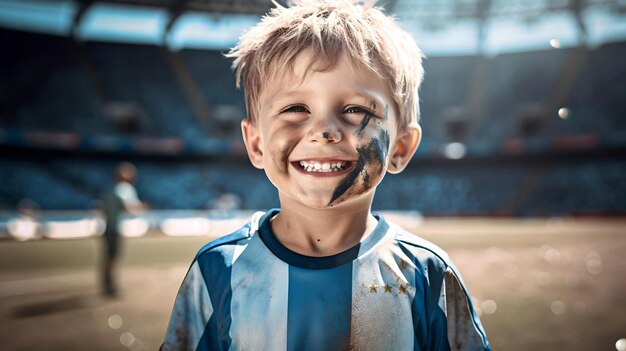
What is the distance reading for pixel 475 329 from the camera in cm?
135

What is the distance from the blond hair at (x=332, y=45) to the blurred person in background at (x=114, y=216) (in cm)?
485

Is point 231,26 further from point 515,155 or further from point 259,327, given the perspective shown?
point 259,327

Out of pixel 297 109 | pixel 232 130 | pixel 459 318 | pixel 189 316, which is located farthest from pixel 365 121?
pixel 232 130

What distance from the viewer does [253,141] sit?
149cm

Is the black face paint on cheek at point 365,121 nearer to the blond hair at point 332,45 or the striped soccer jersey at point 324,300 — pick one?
the blond hair at point 332,45

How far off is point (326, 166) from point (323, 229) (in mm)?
195

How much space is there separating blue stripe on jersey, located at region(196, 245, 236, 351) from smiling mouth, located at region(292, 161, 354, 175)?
31cm

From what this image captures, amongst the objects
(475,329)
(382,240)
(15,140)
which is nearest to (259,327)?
(382,240)

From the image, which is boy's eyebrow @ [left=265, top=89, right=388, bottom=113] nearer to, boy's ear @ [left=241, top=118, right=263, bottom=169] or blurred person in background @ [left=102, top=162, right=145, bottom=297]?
boy's ear @ [left=241, top=118, right=263, bottom=169]

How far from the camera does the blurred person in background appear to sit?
19.2 ft

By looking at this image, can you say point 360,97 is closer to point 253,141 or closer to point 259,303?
point 253,141

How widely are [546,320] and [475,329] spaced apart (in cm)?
305

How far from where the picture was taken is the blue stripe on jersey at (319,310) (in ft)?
4.16

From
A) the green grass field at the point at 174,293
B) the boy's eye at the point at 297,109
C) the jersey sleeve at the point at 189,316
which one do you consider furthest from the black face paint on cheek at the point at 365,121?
the green grass field at the point at 174,293
